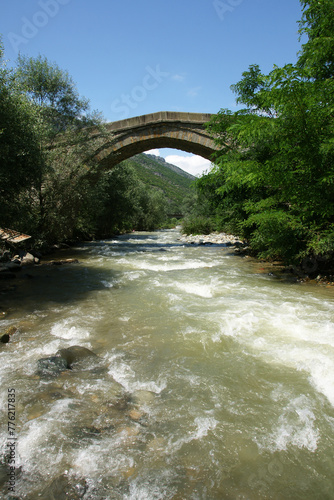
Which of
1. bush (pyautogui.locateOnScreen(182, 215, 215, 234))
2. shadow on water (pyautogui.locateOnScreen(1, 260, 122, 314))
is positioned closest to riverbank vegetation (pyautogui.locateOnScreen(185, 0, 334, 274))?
shadow on water (pyautogui.locateOnScreen(1, 260, 122, 314))

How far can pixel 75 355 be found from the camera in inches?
113

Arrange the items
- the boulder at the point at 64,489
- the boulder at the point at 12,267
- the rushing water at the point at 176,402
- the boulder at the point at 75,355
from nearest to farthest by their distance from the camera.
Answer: the boulder at the point at 64,489
the rushing water at the point at 176,402
the boulder at the point at 75,355
the boulder at the point at 12,267

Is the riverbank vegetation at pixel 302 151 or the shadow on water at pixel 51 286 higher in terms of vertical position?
the riverbank vegetation at pixel 302 151

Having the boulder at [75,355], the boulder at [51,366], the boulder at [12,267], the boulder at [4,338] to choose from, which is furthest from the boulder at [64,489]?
the boulder at [12,267]

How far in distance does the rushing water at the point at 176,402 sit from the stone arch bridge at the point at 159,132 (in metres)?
14.1

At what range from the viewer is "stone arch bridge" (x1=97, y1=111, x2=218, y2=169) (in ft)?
53.7

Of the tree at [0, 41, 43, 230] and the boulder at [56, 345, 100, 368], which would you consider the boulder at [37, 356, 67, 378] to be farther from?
the tree at [0, 41, 43, 230]

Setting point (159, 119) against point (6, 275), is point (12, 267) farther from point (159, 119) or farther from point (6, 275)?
point (159, 119)

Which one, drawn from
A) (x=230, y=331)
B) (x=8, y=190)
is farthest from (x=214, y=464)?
(x=8, y=190)

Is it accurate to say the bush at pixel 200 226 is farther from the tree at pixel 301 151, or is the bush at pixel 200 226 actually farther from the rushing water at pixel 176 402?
the rushing water at pixel 176 402

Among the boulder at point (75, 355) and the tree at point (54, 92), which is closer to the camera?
the boulder at point (75, 355)

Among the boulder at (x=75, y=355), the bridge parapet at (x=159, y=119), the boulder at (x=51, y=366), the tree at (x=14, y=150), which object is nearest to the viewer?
the boulder at (x=51, y=366)

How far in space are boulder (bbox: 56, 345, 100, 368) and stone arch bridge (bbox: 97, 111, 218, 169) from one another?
587 inches

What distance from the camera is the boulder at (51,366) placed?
8.36 feet
